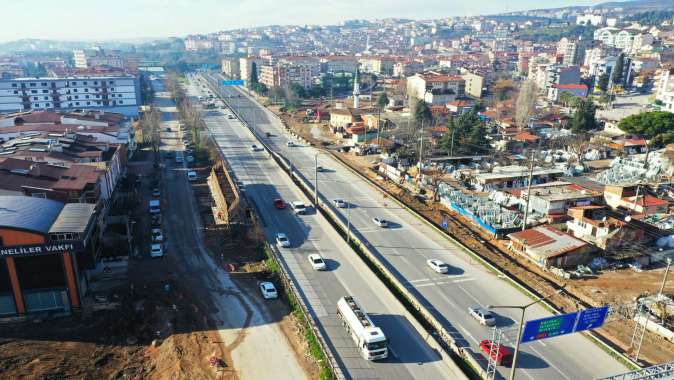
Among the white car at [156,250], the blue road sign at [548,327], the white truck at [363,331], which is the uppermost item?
the blue road sign at [548,327]

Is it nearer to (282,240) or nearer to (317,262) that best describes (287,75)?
(282,240)

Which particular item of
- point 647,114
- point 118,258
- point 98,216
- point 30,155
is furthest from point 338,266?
point 647,114

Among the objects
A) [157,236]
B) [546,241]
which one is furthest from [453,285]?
[157,236]

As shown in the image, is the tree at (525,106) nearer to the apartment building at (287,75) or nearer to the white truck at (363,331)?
the apartment building at (287,75)

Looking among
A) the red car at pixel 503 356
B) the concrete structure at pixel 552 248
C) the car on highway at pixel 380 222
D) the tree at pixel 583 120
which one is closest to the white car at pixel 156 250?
the car on highway at pixel 380 222

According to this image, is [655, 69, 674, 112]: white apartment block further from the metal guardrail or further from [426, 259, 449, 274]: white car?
the metal guardrail

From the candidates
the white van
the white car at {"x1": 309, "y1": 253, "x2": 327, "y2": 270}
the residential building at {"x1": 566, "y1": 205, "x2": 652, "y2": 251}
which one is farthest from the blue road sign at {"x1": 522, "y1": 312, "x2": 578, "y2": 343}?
the white van

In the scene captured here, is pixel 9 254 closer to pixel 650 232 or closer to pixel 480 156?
pixel 650 232
